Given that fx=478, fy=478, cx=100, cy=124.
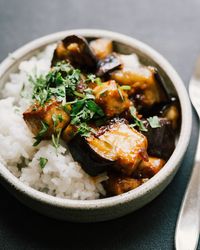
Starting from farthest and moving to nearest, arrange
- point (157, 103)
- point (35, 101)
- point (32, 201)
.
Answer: point (157, 103)
point (35, 101)
point (32, 201)

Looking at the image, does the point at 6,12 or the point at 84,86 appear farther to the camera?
the point at 6,12

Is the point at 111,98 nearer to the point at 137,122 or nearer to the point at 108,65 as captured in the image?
the point at 137,122

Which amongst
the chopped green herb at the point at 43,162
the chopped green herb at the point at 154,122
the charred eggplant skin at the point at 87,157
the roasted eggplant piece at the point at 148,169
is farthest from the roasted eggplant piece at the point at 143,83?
the chopped green herb at the point at 43,162

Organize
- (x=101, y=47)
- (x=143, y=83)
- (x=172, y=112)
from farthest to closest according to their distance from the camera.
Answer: (x=101, y=47) < (x=172, y=112) < (x=143, y=83)

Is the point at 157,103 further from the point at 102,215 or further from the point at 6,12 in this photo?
the point at 6,12

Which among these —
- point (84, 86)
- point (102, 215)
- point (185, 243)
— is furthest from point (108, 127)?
point (185, 243)

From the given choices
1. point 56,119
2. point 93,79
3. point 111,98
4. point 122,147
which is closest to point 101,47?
point 93,79

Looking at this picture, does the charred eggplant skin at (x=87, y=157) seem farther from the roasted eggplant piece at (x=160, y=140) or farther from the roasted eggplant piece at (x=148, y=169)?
the roasted eggplant piece at (x=160, y=140)

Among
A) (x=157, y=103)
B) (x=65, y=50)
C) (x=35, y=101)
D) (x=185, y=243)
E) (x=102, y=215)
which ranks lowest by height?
(x=185, y=243)

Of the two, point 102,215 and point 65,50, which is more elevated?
point 65,50
